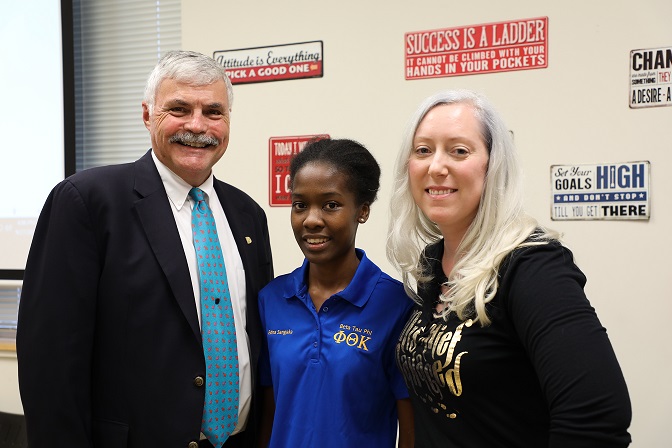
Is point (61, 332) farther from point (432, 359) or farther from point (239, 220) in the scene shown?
point (432, 359)

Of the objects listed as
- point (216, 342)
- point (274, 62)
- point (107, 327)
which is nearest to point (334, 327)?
point (216, 342)

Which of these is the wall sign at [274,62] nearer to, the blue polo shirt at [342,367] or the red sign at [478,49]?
the red sign at [478,49]

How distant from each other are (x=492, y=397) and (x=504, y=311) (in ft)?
0.56

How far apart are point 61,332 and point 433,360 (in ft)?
2.82

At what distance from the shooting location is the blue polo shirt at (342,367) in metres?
1.57

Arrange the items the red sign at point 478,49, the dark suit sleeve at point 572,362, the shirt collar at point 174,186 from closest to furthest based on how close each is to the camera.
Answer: the dark suit sleeve at point 572,362 → the shirt collar at point 174,186 → the red sign at point 478,49

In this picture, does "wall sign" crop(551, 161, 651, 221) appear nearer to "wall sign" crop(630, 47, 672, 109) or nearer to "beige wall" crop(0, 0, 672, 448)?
"beige wall" crop(0, 0, 672, 448)

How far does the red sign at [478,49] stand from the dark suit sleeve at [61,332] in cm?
153

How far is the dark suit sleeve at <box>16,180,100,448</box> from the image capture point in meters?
1.54

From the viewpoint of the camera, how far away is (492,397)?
1275mm

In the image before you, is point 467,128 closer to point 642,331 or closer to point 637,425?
point 642,331

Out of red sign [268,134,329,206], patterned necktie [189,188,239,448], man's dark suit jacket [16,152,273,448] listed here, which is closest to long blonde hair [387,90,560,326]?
patterned necktie [189,188,239,448]

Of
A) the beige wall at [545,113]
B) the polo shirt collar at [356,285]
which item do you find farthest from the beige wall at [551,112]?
the polo shirt collar at [356,285]

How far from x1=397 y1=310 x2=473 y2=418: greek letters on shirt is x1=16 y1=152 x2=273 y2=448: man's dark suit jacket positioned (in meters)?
0.54
